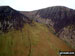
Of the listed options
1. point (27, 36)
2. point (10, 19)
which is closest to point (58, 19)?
point (27, 36)

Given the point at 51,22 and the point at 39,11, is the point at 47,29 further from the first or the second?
the point at 39,11

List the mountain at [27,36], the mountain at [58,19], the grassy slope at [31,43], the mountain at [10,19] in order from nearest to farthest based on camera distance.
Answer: the grassy slope at [31,43] → the mountain at [27,36] → the mountain at [10,19] → the mountain at [58,19]

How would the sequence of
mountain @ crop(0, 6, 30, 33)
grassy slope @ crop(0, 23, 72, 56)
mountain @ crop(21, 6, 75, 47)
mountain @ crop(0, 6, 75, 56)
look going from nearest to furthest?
grassy slope @ crop(0, 23, 72, 56), mountain @ crop(0, 6, 75, 56), mountain @ crop(0, 6, 30, 33), mountain @ crop(21, 6, 75, 47)

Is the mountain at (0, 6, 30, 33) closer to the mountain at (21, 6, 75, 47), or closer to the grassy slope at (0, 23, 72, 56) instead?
the grassy slope at (0, 23, 72, 56)

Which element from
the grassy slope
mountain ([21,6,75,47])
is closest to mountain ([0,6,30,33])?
the grassy slope

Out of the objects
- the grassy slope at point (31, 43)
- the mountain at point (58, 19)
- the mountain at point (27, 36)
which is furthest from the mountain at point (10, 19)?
the mountain at point (58, 19)

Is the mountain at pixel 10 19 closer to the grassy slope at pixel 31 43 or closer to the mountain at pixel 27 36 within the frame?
the mountain at pixel 27 36

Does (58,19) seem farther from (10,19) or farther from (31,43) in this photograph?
(10,19)

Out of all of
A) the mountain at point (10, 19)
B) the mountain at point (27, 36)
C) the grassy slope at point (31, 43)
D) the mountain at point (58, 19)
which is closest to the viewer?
the grassy slope at point (31, 43)

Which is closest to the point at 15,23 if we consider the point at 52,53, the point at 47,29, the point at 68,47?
the point at 47,29
